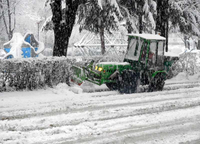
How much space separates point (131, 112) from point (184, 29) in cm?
1790

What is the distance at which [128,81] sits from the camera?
10.4m

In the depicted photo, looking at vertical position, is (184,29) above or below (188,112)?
above

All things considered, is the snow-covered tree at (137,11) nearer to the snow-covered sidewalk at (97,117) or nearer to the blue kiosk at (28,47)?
the blue kiosk at (28,47)

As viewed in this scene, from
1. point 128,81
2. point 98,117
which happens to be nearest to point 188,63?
point 128,81

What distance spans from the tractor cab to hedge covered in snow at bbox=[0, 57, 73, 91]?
265 centimetres

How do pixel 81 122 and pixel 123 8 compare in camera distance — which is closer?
pixel 81 122

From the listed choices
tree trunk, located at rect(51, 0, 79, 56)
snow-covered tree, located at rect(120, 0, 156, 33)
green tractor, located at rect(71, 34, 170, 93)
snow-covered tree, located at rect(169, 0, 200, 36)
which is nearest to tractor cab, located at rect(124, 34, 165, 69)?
green tractor, located at rect(71, 34, 170, 93)

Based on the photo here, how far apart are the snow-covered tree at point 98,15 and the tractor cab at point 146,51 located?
6.36 metres

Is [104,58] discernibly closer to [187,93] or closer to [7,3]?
[187,93]

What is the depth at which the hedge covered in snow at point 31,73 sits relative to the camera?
9742 mm

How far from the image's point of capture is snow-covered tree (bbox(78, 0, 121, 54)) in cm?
1711

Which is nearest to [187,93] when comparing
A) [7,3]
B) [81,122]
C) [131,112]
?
[131,112]

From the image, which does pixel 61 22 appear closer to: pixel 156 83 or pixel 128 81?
pixel 128 81

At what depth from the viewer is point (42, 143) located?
5086mm
